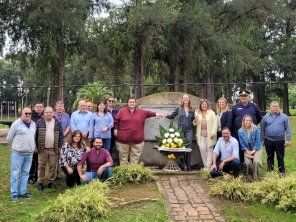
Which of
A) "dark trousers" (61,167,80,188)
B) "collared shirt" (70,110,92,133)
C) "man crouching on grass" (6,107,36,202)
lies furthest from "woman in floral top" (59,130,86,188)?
"collared shirt" (70,110,92,133)

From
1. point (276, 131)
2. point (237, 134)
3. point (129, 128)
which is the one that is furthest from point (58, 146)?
point (276, 131)

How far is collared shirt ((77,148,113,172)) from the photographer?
18.9ft

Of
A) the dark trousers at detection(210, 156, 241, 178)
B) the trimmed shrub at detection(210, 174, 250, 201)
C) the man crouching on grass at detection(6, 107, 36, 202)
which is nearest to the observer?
the trimmed shrub at detection(210, 174, 250, 201)

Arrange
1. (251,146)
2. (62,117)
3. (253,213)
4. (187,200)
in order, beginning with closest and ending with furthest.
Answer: (253,213) → (187,200) → (251,146) → (62,117)

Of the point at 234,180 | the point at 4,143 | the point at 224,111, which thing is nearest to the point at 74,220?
the point at 234,180

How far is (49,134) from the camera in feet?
20.0

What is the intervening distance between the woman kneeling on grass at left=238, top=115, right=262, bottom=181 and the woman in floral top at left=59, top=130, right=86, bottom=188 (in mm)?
2732

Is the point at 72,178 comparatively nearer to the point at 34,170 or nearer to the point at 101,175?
the point at 101,175

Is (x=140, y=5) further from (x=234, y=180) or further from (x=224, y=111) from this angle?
(x=234, y=180)

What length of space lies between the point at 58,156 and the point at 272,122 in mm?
3861

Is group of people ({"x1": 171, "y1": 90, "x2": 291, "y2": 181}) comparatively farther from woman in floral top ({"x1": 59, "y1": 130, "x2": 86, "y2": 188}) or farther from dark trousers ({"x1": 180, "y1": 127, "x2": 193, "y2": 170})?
woman in floral top ({"x1": 59, "y1": 130, "x2": 86, "y2": 188})

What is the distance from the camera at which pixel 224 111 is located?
675cm

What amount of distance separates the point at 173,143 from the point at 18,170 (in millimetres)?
2919

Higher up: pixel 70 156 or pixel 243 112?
pixel 243 112
